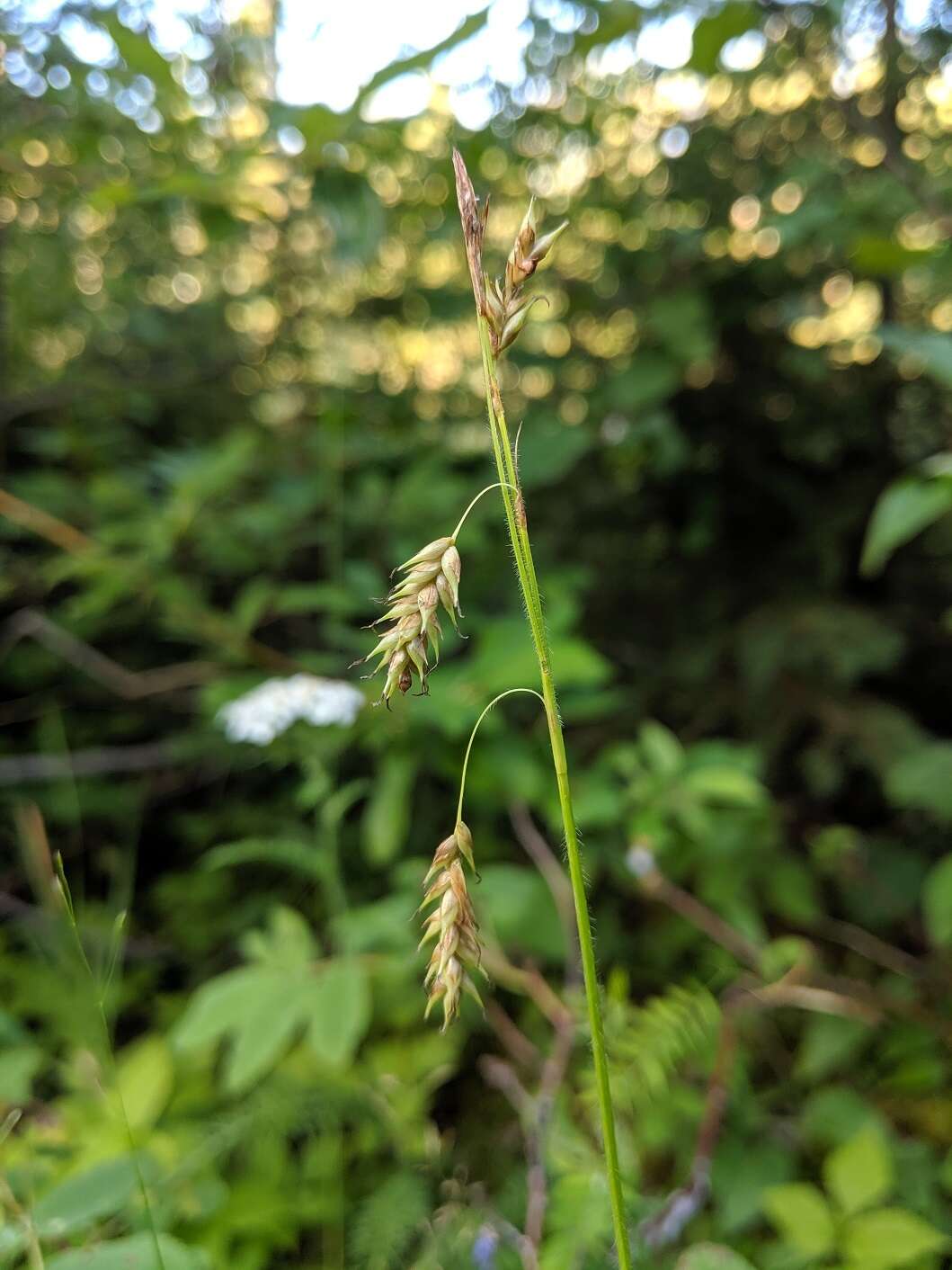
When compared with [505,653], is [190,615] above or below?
above

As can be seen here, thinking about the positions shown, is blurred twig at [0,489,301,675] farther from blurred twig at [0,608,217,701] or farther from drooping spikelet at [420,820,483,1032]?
drooping spikelet at [420,820,483,1032]

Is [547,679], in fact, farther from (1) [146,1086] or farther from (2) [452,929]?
(1) [146,1086]

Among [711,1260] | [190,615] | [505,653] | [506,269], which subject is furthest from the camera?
[190,615]

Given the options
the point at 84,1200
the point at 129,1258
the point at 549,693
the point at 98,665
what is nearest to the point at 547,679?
the point at 549,693

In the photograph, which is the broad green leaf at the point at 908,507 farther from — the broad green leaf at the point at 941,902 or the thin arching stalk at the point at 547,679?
the thin arching stalk at the point at 547,679

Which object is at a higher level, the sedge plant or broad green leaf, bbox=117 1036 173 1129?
the sedge plant

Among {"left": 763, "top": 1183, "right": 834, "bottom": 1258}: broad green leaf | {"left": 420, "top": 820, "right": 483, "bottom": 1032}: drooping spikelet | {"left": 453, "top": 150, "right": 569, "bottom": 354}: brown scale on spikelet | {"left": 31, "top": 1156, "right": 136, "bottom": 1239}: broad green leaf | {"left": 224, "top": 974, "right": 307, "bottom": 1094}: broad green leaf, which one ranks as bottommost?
{"left": 763, "top": 1183, "right": 834, "bottom": 1258}: broad green leaf

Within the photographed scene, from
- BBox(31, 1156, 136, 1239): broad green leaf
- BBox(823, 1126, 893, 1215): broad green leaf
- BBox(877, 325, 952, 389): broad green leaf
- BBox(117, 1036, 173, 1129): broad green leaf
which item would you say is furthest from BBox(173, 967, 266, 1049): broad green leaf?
BBox(877, 325, 952, 389): broad green leaf
